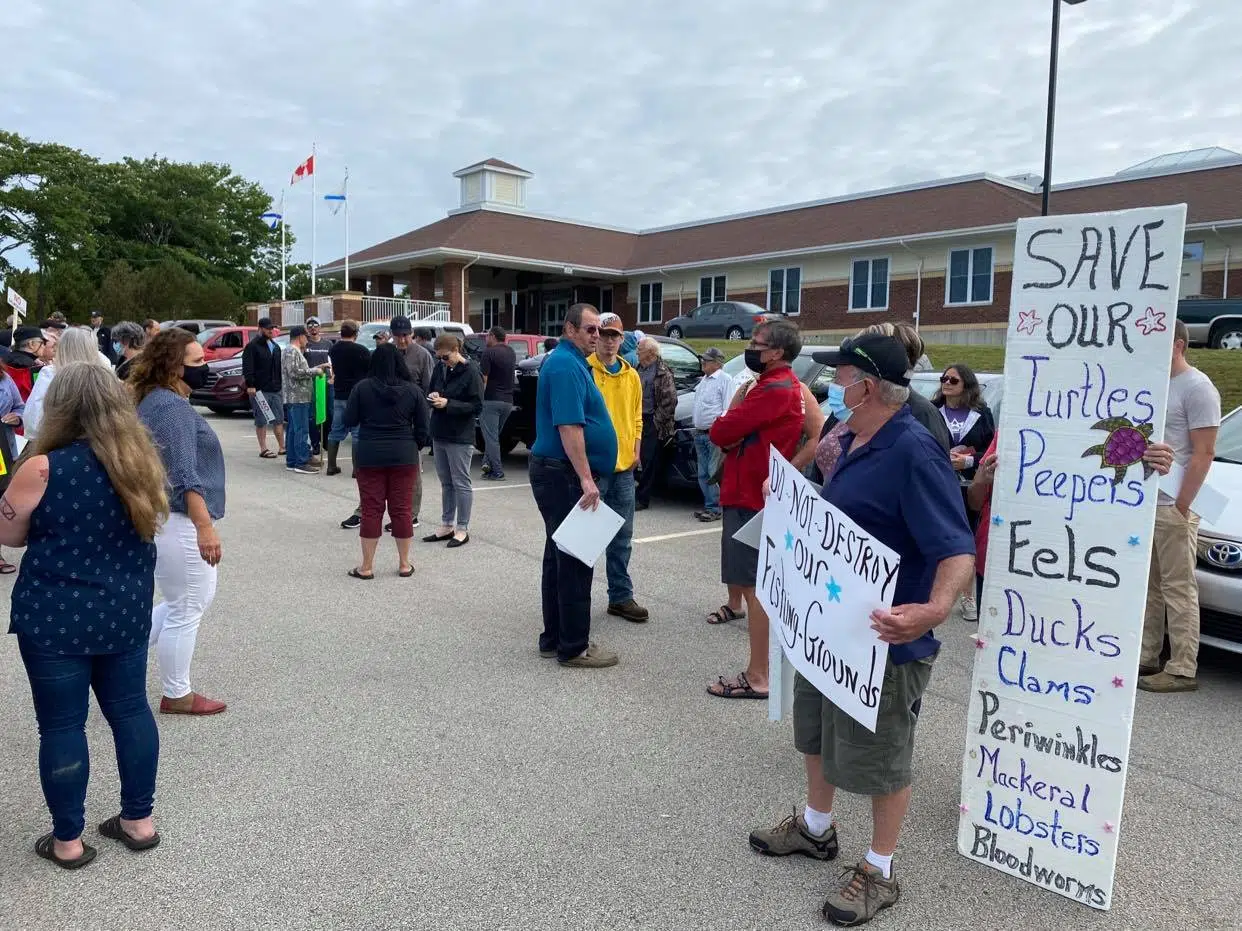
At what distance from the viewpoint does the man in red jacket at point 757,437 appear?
4621 millimetres

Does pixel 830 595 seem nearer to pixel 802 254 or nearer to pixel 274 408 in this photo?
pixel 274 408

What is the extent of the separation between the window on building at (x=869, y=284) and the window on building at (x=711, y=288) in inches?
205

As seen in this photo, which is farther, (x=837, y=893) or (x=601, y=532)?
(x=601, y=532)

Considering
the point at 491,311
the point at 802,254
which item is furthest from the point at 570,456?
the point at 491,311

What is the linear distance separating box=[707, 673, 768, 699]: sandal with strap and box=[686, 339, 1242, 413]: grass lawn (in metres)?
6.26

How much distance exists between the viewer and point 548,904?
9.63ft

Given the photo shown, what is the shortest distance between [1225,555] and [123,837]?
540 centimetres

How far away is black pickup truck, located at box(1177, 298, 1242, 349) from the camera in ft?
61.0

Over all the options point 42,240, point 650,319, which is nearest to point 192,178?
point 42,240

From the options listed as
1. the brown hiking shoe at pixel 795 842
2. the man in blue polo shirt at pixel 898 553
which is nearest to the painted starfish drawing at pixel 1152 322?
the man in blue polo shirt at pixel 898 553

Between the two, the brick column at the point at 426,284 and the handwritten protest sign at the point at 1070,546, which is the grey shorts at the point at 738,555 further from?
the brick column at the point at 426,284

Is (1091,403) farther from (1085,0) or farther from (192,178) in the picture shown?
(192,178)

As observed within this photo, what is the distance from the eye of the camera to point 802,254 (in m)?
30.7

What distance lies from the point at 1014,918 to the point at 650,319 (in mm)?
34670
